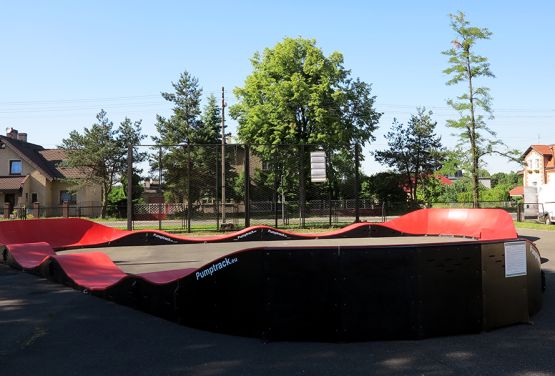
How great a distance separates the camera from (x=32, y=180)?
47.9m

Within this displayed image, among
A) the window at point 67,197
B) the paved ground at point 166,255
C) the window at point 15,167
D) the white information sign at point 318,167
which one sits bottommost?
the paved ground at point 166,255

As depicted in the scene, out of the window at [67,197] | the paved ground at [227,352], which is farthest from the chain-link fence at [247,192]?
the window at [67,197]

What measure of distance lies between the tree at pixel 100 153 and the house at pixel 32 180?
6.07 ft

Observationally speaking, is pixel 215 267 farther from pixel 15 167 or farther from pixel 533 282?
pixel 15 167

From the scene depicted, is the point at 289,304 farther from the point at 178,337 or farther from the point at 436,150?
the point at 436,150

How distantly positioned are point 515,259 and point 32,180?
5156 centimetres

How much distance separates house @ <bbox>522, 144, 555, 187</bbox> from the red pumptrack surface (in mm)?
46382

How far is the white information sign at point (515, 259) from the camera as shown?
576 centimetres

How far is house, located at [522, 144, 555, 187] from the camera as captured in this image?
58938mm

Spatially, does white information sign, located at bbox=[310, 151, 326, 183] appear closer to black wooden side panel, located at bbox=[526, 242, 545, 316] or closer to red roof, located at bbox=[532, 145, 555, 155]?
black wooden side panel, located at bbox=[526, 242, 545, 316]

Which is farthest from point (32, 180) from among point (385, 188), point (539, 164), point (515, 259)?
point (539, 164)

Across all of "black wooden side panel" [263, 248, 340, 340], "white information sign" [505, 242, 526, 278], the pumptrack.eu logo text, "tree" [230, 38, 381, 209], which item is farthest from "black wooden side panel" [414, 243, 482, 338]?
"tree" [230, 38, 381, 209]

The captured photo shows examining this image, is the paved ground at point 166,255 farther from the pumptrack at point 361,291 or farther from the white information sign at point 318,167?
the white information sign at point 318,167

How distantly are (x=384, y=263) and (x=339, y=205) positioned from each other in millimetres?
20679
